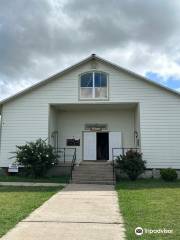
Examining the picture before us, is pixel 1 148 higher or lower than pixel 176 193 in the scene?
higher

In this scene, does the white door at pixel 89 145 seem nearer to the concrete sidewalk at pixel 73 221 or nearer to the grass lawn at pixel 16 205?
the grass lawn at pixel 16 205

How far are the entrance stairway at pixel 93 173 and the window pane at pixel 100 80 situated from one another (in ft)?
16.9

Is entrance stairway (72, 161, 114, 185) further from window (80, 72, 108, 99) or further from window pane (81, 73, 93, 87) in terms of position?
window pane (81, 73, 93, 87)

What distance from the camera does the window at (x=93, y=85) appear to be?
21.1 meters

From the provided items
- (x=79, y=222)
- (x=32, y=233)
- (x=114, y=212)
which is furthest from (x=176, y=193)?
(x=32, y=233)

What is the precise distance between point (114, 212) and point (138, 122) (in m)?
12.5

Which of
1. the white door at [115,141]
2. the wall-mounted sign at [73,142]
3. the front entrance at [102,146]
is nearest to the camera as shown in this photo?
the white door at [115,141]

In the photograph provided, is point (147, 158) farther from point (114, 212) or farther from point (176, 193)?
point (114, 212)

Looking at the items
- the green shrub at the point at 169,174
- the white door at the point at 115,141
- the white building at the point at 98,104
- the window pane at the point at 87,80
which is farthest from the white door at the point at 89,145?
Result: the green shrub at the point at 169,174

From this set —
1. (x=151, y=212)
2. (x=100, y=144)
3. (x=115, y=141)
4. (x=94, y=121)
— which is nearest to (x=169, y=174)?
(x=115, y=141)

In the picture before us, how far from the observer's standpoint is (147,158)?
20.3 metres

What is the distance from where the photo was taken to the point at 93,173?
18.8m

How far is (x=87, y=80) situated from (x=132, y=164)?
20.7 ft

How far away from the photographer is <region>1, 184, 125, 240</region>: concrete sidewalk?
21.5 ft
